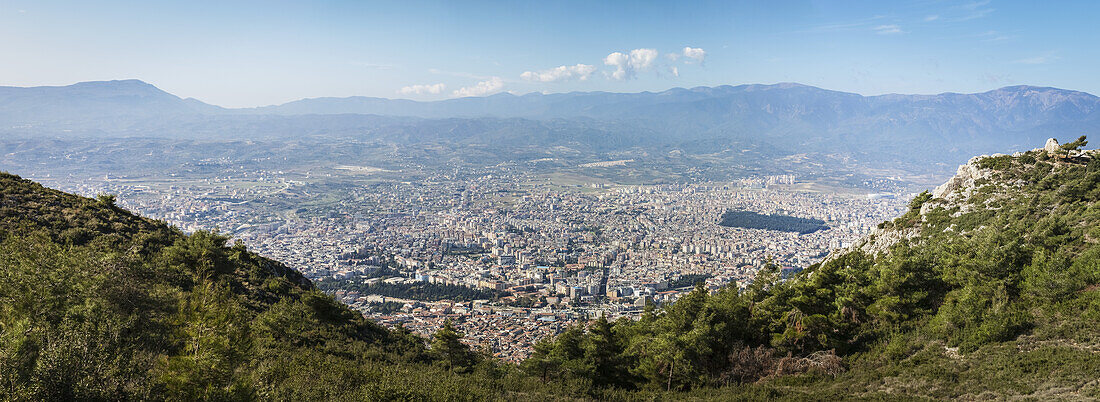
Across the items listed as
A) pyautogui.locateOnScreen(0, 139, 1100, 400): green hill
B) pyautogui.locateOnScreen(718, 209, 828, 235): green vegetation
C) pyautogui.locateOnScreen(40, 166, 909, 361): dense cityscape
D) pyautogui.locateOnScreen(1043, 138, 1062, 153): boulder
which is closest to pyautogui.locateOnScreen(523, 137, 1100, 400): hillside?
pyautogui.locateOnScreen(0, 139, 1100, 400): green hill

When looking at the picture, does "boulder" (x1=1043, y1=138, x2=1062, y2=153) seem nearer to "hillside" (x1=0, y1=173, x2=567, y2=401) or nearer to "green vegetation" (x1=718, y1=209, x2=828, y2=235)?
"hillside" (x1=0, y1=173, x2=567, y2=401)

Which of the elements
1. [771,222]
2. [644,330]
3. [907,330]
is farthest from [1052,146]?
[771,222]

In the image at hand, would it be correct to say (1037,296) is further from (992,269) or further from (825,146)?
(825,146)

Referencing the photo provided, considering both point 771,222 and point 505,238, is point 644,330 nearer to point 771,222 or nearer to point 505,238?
point 505,238

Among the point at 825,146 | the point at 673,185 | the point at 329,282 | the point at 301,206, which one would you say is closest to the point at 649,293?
the point at 329,282

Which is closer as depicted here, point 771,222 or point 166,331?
point 166,331

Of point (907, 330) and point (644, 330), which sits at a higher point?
point (907, 330)
